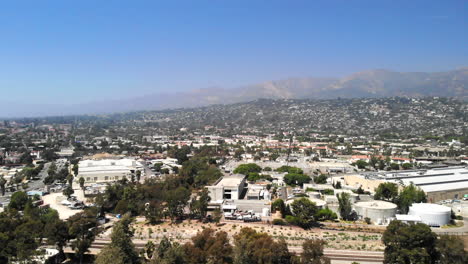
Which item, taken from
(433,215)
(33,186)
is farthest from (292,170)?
(33,186)

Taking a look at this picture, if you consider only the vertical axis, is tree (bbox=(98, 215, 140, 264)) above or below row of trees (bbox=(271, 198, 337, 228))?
above

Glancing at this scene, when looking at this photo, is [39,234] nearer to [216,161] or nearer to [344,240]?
[344,240]

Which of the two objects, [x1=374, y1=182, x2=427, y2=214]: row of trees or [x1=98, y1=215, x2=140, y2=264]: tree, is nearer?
[x1=98, y1=215, x2=140, y2=264]: tree

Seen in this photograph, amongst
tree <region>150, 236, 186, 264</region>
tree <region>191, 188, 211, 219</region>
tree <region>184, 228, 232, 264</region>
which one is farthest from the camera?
tree <region>191, 188, 211, 219</region>

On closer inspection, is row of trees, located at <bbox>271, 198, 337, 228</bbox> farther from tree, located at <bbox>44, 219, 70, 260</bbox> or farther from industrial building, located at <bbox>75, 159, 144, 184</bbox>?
industrial building, located at <bbox>75, 159, 144, 184</bbox>

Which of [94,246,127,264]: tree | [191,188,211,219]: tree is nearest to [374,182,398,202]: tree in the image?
[191,188,211,219]: tree

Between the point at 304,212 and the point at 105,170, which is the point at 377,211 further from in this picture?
the point at 105,170
